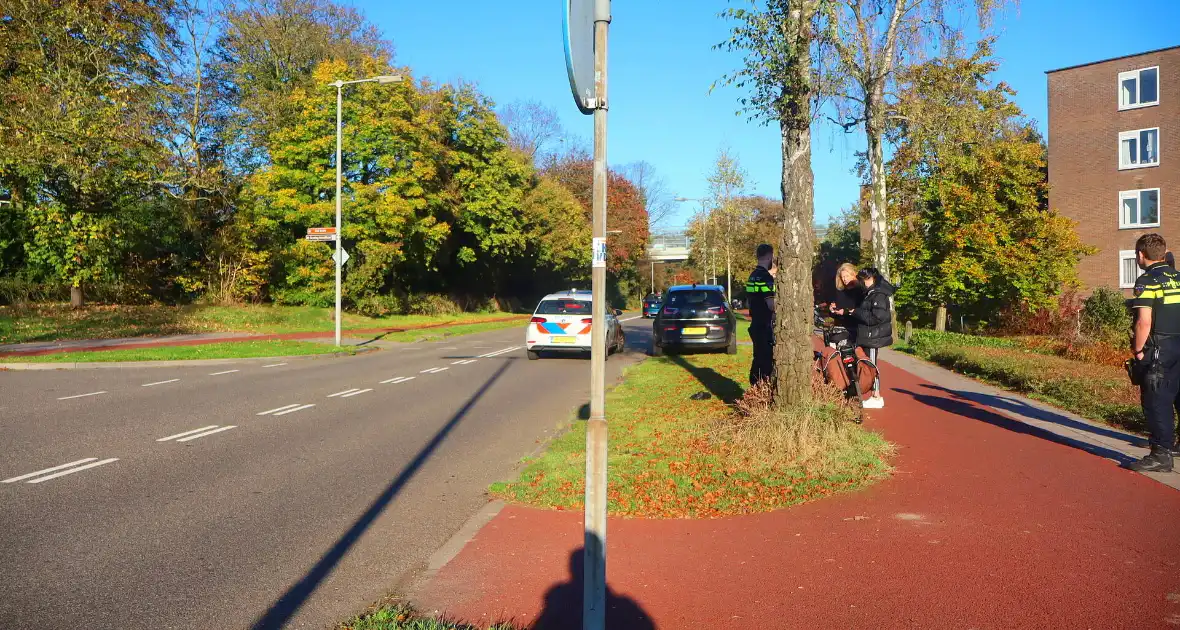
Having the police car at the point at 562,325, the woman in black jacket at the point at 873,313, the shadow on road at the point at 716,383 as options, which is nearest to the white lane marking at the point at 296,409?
the shadow on road at the point at 716,383

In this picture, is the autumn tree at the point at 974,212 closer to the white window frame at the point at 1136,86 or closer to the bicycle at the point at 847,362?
the white window frame at the point at 1136,86

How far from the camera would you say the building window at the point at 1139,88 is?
32.2 m

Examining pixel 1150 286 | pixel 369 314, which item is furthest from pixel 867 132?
pixel 369 314

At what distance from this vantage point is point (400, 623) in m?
3.76

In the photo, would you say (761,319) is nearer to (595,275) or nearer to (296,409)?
(296,409)

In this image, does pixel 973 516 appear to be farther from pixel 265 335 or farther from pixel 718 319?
pixel 265 335

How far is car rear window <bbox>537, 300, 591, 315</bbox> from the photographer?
19203 millimetres

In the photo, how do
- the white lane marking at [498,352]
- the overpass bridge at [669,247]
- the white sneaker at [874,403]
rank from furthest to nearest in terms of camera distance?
1. the overpass bridge at [669,247]
2. the white lane marking at [498,352]
3. the white sneaker at [874,403]

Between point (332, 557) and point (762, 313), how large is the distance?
6.35m

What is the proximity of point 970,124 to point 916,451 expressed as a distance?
1808 cm

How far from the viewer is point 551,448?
8008mm

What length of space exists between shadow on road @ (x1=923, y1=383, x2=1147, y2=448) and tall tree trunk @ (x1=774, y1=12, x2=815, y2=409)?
299 centimetres

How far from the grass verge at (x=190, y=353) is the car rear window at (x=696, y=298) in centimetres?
969

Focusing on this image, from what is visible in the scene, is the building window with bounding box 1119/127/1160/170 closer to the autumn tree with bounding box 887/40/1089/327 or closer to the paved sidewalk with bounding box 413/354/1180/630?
the autumn tree with bounding box 887/40/1089/327
